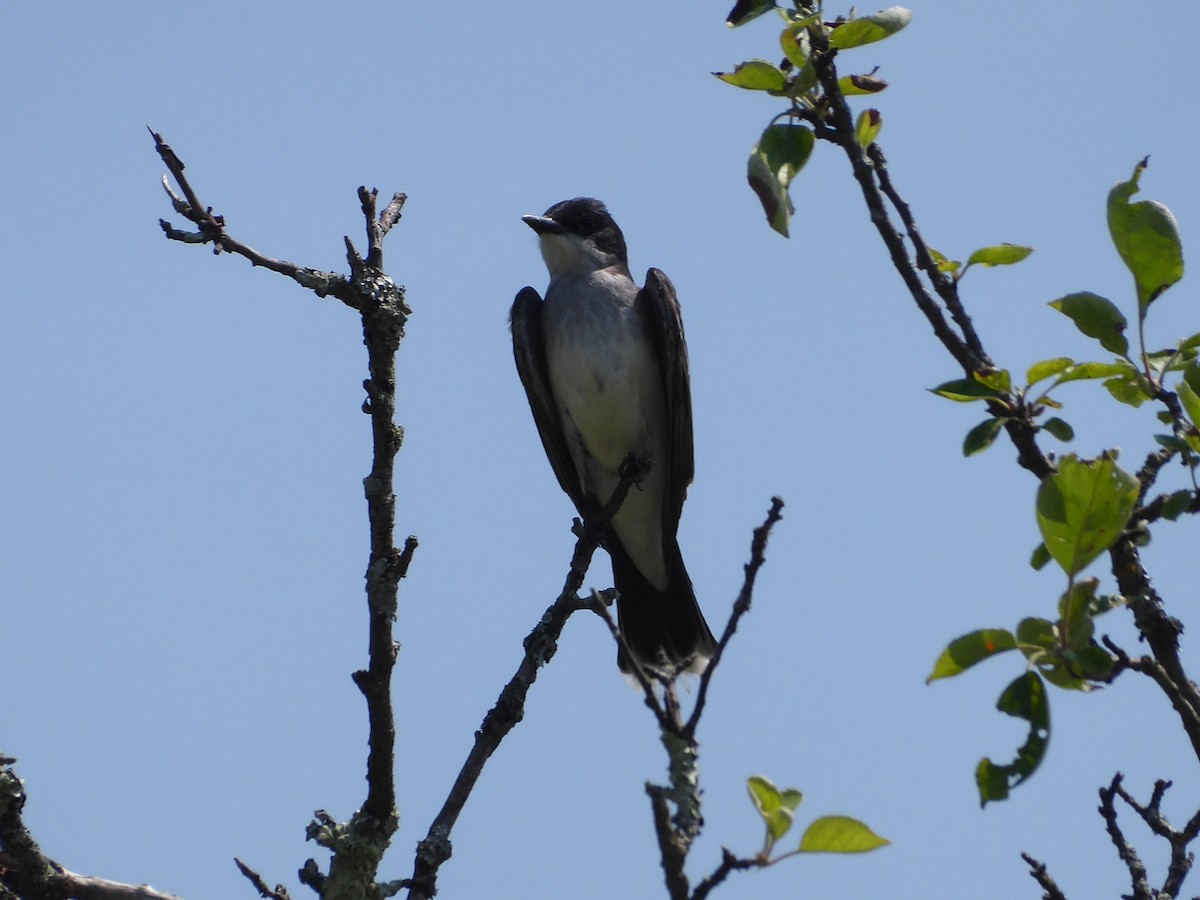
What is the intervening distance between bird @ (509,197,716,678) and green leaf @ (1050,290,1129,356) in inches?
185

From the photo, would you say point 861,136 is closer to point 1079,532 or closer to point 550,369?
point 1079,532

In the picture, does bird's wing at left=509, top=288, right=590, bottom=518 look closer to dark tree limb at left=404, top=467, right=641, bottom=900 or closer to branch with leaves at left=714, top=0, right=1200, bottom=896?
dark tree limb at left=404, top=467, right=641, bottom=900

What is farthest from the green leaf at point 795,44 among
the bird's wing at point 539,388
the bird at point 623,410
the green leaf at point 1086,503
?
the bird's wing at point 539,388

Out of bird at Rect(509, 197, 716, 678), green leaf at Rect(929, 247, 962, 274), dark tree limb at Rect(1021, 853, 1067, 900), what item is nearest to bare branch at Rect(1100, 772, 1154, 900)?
dark tree limb at Rect(1021, 853, 1067, 900)

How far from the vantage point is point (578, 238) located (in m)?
8.05

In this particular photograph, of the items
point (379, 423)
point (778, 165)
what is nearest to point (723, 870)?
point (778, 165)

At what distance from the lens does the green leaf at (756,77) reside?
2.58 meters

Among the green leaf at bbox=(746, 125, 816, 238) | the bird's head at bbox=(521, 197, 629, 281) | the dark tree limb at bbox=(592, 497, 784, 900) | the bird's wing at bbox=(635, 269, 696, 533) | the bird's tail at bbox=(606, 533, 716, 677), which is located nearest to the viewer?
the dark tree limb at bbox=(592, 497, 784, 900)

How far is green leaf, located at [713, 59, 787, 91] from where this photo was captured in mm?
2584

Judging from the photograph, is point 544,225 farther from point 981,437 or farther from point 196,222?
point 981,437

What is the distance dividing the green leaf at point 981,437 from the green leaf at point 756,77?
29.2 inches

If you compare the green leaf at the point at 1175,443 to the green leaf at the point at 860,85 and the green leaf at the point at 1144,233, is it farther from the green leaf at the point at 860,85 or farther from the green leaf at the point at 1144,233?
the green leaf at the point at 860,85

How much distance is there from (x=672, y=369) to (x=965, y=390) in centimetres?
483

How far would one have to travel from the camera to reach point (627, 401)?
7.31m
